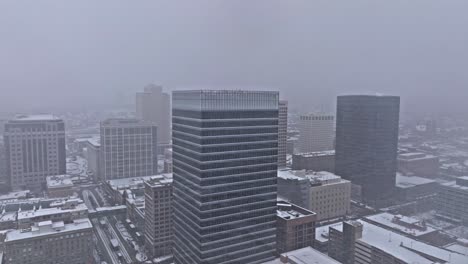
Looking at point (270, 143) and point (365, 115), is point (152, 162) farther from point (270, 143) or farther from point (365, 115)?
point (270, 143)

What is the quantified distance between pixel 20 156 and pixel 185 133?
37.0 m

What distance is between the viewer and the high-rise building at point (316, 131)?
58594 millimetres

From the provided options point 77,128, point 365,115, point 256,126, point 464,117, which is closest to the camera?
point 256,126

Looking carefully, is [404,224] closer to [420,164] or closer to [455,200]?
[455,200]

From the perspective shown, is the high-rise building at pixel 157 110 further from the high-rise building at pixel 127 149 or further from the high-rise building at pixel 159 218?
the high-rise building at pixel 159 218

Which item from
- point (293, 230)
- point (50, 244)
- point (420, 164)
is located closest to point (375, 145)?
point (420, 164)

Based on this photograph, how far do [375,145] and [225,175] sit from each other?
2591cm

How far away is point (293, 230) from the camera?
23.8 meters

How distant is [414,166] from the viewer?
45.0m

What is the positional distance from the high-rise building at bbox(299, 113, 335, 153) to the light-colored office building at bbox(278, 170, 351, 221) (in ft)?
70.7

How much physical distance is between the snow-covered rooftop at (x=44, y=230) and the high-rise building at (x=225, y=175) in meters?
9.97

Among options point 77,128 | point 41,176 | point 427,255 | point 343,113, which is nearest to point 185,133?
point 427,255

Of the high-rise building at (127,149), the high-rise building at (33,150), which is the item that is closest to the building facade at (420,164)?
the high-rise building at (127,149)

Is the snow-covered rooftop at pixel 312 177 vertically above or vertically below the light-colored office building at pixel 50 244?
above
